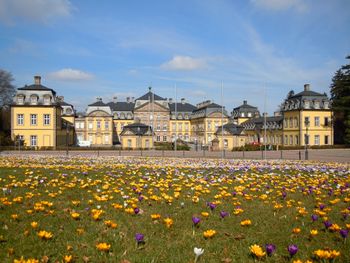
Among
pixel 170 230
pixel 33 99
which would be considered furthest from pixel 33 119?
pixel 170 230

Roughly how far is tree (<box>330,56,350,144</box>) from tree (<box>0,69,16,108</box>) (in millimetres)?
57786

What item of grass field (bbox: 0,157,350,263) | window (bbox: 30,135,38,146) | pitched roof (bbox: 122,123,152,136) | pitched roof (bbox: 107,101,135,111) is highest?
pitched roof (bbox: 107,101,135,111)

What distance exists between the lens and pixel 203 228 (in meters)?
4.34

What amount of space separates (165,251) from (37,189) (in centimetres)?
442

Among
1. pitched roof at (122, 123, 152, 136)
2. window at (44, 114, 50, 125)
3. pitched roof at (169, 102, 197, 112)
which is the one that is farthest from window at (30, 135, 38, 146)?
pitched roof at (169, 102, 197, 112)

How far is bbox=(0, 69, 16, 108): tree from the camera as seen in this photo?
5744 cm

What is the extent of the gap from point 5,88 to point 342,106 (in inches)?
2341

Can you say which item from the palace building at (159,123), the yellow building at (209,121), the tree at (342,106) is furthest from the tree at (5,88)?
the tree at (342,106)

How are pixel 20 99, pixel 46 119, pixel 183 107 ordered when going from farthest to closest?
pixel 183 107 < pixel 46 119 < pixel 20 99

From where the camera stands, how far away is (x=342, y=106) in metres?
54.4

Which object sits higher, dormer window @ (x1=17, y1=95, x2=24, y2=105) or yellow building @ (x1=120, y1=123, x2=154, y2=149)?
dormer window @ (x1=17, y1=95, x2=24, y2=105)

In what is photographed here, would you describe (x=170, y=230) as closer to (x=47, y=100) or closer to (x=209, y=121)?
(x=47, y=100)

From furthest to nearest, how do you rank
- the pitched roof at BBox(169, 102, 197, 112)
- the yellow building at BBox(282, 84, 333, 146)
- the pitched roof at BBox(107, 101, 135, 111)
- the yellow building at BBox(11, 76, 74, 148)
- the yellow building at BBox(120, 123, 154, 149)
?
the pitched roof at BBox(169, 102, 197, 112) < the pitched roof at BBox(107, 101, 135, 111) < the yellow building at BBox(282, 84, 333, 146) < the yellow building at BBox(11, 76, 74, 148) < the yellow building at BBox(120, 123, 154, 149)

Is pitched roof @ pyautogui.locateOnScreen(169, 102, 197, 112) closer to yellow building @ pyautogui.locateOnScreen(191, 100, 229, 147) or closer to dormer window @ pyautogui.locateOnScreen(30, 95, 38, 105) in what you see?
yellow building @ pyautogui.locateOnScreen(191, 100, 229, 147)
